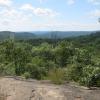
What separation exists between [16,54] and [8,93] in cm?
3434

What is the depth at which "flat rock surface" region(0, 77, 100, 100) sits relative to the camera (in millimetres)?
6711

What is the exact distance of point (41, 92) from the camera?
278 inches

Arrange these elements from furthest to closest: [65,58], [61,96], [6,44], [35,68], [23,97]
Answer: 1. [65,58]
2. [6,44]
3. [35,68]
4. [23,97]
5. [61,96]

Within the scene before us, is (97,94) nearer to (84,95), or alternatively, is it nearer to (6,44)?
(84,95)

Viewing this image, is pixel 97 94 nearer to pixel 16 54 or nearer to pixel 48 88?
pixel 48 88

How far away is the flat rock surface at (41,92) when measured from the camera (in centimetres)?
671

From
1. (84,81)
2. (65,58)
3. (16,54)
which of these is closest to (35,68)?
(16,54)

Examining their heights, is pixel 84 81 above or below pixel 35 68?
above

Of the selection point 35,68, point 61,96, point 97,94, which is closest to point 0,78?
point 61,96

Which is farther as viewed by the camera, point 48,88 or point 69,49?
point 69,49

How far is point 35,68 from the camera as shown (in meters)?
38.6

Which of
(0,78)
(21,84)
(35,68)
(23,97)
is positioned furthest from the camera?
(35,68)

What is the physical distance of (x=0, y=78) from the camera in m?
8.60

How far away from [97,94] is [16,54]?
35121 mm
